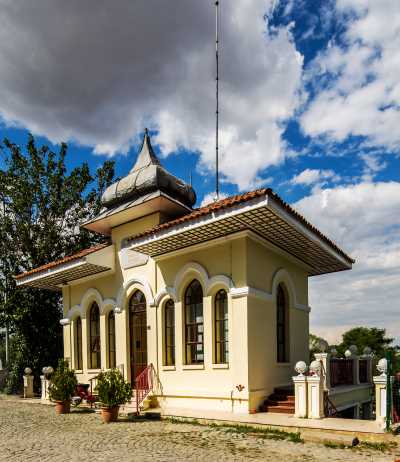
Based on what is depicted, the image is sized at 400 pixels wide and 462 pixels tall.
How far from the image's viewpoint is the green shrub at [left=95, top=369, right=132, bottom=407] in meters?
10.9

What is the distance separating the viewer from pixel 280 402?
11094 mm

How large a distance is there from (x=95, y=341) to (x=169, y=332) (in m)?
4.02

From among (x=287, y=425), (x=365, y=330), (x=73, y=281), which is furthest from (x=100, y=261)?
(x=365, y=330)

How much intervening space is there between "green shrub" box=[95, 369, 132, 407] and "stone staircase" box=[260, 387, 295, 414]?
3.42m

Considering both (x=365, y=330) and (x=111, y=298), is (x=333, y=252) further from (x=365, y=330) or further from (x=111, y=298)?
(x=365, y=330)

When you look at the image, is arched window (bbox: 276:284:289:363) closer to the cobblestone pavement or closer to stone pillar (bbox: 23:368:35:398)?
the cobblestone pavement

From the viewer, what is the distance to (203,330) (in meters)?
12.0

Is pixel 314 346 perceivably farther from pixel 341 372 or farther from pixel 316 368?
pixel 316 368

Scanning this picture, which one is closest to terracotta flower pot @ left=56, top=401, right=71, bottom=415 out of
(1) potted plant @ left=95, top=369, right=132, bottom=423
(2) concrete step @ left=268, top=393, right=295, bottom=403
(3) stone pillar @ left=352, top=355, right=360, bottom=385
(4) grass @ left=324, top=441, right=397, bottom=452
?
(1) potted plant @ left=95, top=369, right=132, bottom=423

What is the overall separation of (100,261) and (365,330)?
32.8 metres

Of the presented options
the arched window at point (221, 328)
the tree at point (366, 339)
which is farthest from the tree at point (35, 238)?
the tree at point (366, 339)

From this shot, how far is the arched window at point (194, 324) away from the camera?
484 inches

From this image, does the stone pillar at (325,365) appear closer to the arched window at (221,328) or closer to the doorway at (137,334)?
the arched window at (221,328)

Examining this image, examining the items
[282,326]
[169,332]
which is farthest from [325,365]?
[169,332]
